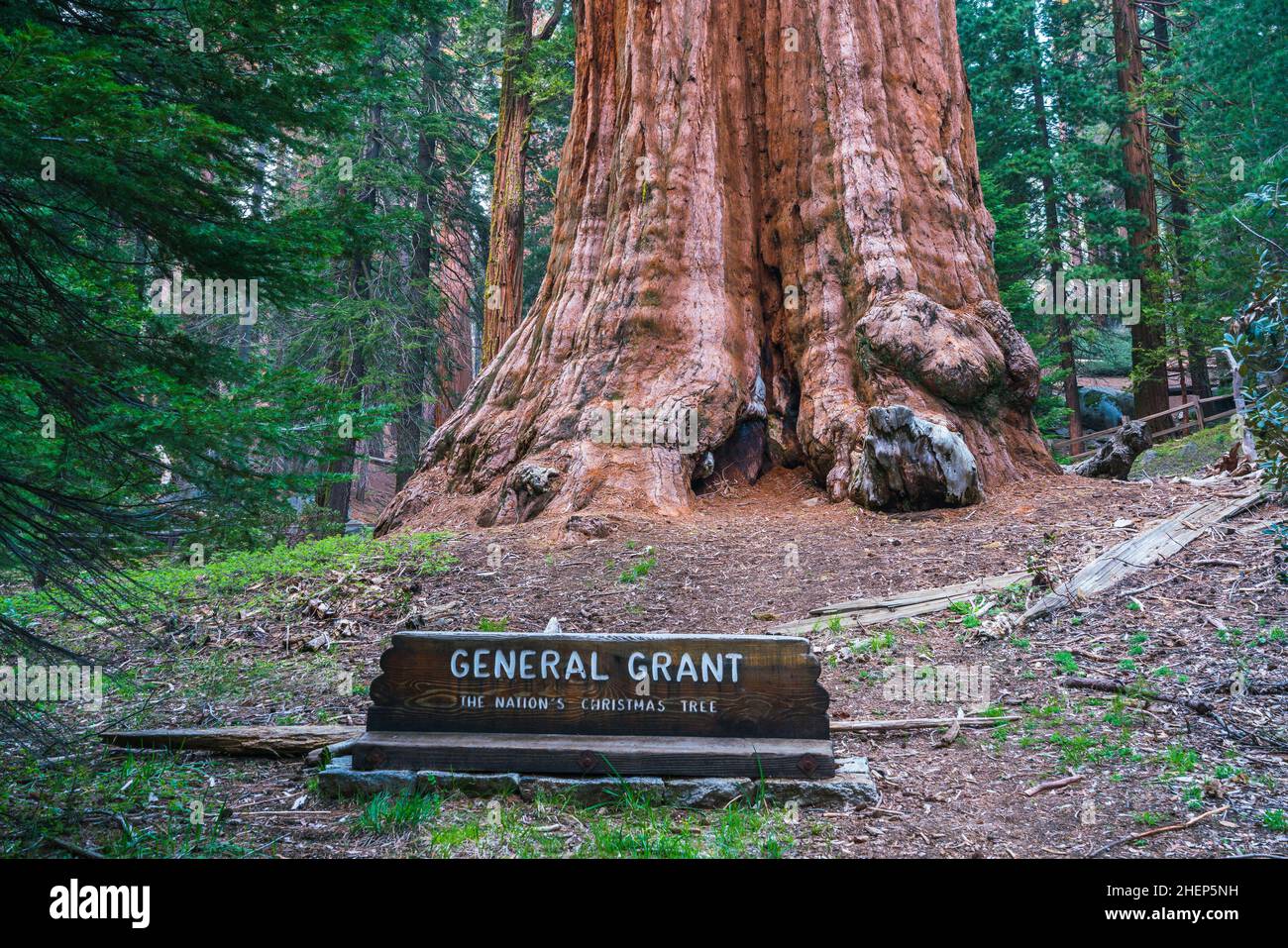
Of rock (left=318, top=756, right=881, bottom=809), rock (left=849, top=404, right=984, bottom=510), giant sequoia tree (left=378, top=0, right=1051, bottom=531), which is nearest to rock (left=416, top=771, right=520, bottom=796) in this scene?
rock (left=318, top=756, right=881, bottom=809)

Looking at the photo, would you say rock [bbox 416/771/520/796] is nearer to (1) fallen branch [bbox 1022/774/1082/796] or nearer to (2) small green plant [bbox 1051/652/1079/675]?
(1) fallen branch [bbox 1022/774/1082/796]

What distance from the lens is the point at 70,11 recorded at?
4723 millimetres

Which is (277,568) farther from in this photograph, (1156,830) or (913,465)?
(1156,830)

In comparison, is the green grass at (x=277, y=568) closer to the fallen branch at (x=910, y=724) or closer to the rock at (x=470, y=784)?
the rock at (x=470, y=784)

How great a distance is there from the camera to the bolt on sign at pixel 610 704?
13.2ft

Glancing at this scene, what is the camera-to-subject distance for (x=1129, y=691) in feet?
15.8

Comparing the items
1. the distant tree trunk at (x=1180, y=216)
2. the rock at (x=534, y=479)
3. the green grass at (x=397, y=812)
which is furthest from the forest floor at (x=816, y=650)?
the distant tree trunk at (x=1180, y=216)

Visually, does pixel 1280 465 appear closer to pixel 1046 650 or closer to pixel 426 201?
pixel 1046 650

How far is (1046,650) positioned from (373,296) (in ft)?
48.5

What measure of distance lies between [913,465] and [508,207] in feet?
28.4

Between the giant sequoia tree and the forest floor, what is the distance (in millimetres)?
851

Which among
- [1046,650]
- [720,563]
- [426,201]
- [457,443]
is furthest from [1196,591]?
[426,201]

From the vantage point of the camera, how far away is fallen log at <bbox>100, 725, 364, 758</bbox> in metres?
4.87
